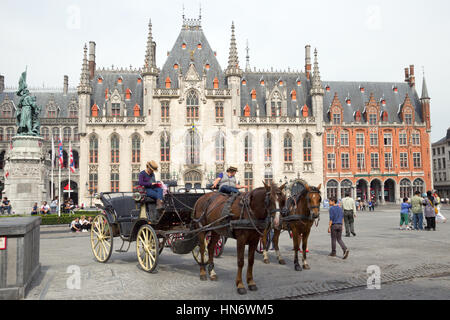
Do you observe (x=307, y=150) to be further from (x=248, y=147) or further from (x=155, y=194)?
(x=155, y=194)

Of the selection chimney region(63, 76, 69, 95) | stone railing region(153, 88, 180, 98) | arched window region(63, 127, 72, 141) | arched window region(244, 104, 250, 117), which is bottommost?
arched window region(63, 127, 72, 141)

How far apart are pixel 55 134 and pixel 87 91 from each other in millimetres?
13091

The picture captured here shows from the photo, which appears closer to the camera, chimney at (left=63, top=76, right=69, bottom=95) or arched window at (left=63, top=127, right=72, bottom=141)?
arched window at (left=63, top=127, right=72, bottom=141)

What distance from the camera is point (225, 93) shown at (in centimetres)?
4181

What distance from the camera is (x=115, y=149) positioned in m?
41.2

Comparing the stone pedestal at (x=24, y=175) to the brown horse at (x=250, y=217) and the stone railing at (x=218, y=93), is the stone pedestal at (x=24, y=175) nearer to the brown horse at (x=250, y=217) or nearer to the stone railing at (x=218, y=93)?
the brown horse at (x=250, y=217)

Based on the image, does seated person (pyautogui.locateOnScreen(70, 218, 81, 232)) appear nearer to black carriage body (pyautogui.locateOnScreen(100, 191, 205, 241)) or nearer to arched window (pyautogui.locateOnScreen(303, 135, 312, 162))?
black carriage body (pyautogui.locateOnScreen(100, 191, 205, 241))

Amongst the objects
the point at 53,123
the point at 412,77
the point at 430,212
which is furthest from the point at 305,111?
the point at 53,123

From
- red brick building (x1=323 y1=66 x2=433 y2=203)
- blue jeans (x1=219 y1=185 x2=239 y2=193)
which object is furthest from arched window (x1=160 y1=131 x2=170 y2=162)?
blue jeans (x1=219 y1=185 x2=239 y2=193)

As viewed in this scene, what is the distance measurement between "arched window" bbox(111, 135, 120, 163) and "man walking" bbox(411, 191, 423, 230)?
3194 centimetres

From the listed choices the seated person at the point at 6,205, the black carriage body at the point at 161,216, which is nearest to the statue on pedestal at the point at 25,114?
the seated person at the point at 6,205

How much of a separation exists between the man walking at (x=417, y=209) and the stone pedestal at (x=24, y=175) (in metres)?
22.0

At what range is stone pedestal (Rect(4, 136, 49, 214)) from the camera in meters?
22.1
